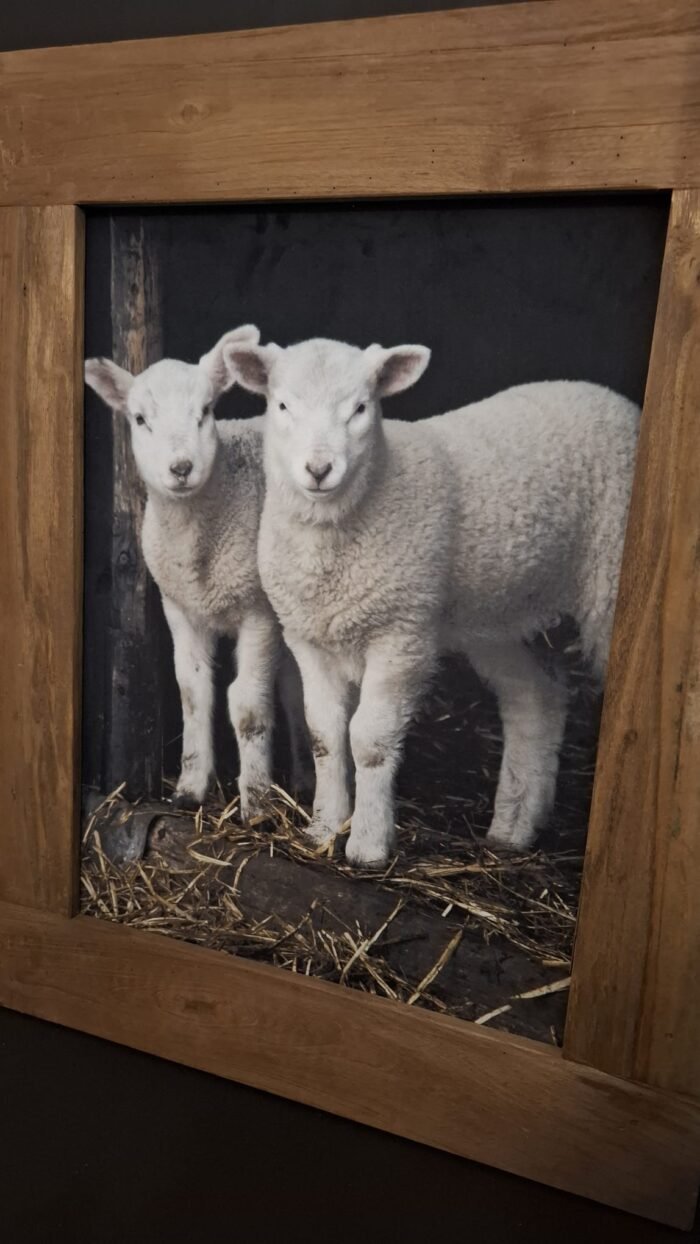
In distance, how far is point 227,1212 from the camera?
3.84 feet

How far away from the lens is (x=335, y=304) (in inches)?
46.8

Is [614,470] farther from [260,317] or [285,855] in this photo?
[285,855]

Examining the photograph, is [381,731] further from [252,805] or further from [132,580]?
[132,580]

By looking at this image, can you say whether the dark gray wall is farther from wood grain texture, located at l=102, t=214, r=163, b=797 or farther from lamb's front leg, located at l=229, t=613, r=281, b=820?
lamb's front leg, located at l=229, t=613, r=281, b=820

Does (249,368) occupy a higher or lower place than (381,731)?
higher

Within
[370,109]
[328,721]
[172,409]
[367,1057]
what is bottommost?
[367,1057]

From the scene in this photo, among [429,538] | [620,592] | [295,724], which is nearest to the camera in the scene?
[620,592]

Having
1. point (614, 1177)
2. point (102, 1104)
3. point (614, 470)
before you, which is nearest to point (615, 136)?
point (614, 470)

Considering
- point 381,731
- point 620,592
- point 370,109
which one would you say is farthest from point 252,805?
point 370,109

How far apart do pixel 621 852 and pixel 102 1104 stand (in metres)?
0.77

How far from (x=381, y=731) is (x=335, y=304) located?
523 mm

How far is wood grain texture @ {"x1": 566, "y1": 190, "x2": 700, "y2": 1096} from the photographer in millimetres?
1035

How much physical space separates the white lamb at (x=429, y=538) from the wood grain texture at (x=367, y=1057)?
0.25 m

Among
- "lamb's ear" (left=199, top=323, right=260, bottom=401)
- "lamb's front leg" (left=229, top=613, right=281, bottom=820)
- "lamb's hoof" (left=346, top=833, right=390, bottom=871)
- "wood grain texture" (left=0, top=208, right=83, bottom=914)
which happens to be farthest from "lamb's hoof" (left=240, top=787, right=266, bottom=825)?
"lamb's ear" (left=199, top=323, right=260, bottom=401)
